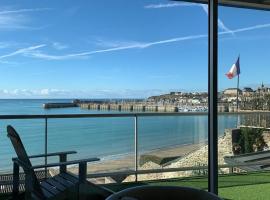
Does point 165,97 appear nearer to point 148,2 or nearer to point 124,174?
point 124,174

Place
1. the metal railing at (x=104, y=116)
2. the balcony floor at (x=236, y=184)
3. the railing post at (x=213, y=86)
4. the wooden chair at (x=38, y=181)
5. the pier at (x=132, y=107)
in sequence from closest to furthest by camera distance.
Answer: the wooden chair at (x=38, y=181)
the railing post at (x=213, y=86)
the balcony floor at (x=236, y=184)
the metal railing at (x=104, y=116)
the pier at (x=132, y=107)

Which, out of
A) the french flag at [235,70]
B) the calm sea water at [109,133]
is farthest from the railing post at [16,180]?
the french flag at [235,70]

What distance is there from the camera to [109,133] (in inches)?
235

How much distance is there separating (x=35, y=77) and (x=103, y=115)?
871 inches

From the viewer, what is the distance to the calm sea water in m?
5.21

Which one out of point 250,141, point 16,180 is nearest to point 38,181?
point 16,180

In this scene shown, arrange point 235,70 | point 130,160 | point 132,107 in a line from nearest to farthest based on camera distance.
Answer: point 130,160, point 132,107, point 235,70

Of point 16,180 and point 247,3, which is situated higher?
point 247,3

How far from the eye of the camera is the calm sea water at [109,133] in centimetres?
521

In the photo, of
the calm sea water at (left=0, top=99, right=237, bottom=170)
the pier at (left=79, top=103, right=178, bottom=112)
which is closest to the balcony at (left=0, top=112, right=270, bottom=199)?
the calm sea water at (left=0, top=99, right=237, bottom=170)

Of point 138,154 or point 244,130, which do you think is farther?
point 244,130

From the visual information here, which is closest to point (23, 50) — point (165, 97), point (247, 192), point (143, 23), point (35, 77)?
point (35, 77)

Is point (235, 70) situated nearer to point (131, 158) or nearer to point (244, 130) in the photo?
point (244, 130)

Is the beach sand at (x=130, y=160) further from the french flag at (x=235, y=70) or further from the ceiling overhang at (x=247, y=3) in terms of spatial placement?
the ceiling overhang at (x=247, y=3)
